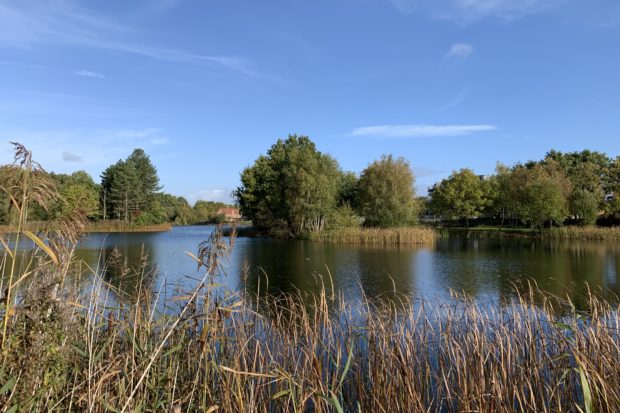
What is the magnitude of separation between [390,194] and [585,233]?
18.1 metres

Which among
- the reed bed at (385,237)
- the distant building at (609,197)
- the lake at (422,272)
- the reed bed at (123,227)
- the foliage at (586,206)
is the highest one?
the distant building at (609,197)

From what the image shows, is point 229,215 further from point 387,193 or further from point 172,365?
point 387,193

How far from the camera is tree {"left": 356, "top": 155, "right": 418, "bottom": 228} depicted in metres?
43.3

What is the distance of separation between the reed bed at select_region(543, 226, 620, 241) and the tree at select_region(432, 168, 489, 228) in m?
10.8

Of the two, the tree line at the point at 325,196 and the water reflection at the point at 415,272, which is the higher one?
the tree line at the point at 325,196

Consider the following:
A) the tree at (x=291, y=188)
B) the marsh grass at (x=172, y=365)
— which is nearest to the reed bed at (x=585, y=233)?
the tree at (x=291, y=188)

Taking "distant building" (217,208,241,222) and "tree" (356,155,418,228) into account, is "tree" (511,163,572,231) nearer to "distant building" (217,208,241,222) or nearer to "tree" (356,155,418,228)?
"tree" (356,155,418,228)

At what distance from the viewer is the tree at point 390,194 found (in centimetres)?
4328

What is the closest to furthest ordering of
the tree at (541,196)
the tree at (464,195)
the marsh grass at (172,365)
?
the marsh grass at (172,365) < the tree at (541,196) < the tree at (464,195)

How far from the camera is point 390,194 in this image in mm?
43469

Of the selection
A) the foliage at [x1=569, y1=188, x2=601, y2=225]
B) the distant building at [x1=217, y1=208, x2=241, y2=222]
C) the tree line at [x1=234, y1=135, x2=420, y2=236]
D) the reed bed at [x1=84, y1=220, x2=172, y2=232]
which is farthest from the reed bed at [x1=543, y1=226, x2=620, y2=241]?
the reed bed at [x1=84, y1=220, x2=172, y2=232]

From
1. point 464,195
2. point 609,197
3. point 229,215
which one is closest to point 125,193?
point 464,195

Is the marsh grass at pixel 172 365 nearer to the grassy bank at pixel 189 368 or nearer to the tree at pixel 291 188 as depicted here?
the grassy bank at pixel 189 368

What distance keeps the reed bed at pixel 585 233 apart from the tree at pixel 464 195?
424 inches
